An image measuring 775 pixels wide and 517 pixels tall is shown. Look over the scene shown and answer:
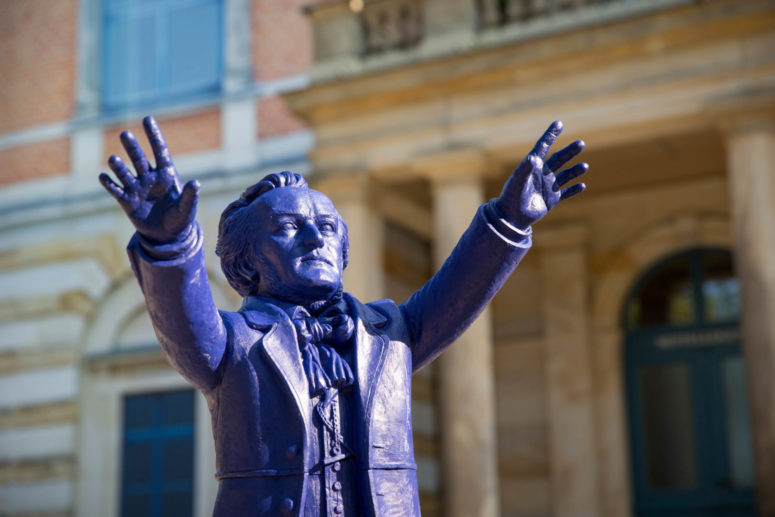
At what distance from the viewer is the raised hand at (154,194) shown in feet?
8.07

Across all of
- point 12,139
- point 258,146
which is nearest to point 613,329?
point 258,146

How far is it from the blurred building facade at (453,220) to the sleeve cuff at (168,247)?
26.5 feet

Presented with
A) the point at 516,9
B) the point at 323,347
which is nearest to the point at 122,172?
the point at 323,347

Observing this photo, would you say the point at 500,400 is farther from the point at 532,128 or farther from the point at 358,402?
the point at 358,402

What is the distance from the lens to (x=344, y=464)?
271 cm

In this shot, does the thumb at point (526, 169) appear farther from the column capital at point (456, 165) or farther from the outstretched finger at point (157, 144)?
→ the column capital at point (456, 165)

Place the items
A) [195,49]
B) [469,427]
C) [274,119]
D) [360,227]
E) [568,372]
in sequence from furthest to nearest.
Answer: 1. [195,49]
2. [274,119]
3. [568,372]
4. [360,227]
5. [469,427]

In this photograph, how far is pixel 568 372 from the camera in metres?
14.1

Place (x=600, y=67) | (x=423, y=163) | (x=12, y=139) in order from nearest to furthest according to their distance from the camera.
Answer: (x=600, y=67), (x=423, y=163), (x=12, y=139)

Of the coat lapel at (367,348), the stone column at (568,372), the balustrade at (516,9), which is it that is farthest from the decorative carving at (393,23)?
the coat lapel at (367,348)

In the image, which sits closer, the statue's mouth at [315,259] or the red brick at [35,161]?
the statue's mouth at [315,259]

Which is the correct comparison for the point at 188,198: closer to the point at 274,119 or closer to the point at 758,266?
the point at 758,266

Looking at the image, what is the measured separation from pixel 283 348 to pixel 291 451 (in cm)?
26

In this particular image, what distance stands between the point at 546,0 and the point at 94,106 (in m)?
7.29
